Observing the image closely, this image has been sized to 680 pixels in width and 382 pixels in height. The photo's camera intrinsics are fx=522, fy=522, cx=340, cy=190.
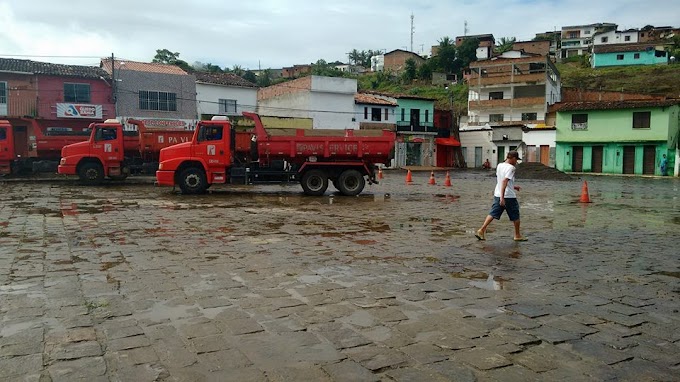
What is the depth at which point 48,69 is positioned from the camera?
108 ft

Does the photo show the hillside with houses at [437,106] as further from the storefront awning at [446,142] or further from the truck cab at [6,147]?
the truck cab at [6,147]

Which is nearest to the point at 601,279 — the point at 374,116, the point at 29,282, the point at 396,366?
the point at 396,366

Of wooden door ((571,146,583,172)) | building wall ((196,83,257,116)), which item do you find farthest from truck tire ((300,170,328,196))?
wooden door ((571,146,583,172))

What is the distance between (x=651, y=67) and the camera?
66.1 meters

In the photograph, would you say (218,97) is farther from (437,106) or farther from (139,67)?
(437,106)

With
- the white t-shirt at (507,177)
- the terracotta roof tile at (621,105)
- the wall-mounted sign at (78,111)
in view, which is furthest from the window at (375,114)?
the white t-shirt at (507,177)

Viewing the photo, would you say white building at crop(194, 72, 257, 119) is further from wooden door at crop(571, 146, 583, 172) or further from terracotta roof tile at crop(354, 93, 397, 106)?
wooden door at crop(571, 146, 583, 172)

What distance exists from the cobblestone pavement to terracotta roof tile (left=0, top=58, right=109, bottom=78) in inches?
1002

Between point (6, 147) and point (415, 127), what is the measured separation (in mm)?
34015

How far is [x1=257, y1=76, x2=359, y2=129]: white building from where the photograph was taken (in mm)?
43375

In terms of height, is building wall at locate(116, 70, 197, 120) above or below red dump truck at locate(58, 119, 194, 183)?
above

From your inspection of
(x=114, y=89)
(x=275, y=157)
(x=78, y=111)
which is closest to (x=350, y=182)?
(x=275, y=157)

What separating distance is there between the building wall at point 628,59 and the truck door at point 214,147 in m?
72.0

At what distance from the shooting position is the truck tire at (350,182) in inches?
698
